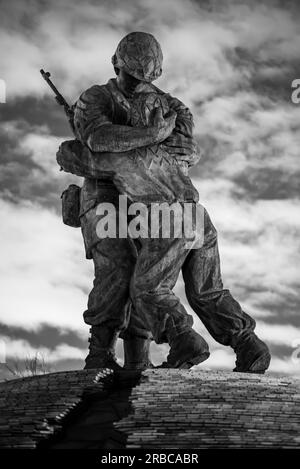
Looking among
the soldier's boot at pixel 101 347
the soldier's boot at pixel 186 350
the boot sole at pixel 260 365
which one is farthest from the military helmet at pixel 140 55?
the boot sole at pixel 260 365

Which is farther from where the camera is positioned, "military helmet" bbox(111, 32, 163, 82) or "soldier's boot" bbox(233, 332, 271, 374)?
"military helmet" bbox(111, 32, 163, 82)

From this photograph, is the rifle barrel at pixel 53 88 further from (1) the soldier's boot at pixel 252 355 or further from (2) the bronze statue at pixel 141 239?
(1) the soldier's boot at pixel 252 355

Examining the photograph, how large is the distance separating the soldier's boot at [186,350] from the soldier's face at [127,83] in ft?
9.76

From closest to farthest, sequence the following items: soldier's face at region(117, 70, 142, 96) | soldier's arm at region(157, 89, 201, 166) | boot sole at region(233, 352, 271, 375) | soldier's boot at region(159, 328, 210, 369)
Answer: soldier's boot at region(159, 328, 210, 369) → boot sole at region(233, 352, 271, 375) → soldier's arm at region(157, 89, 201, 166) → soldier's face at region(117, 70, 142, 96)

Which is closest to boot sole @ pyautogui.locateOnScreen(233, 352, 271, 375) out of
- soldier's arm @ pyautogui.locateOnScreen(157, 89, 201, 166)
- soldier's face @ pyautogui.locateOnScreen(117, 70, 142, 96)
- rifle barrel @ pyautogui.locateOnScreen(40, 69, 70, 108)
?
soldier's arm @ pyautogui.locateOnScreen(157, 89, 201, 166)

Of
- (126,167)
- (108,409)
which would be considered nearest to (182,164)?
(126,167)

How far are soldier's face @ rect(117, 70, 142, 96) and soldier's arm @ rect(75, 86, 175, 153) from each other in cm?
33

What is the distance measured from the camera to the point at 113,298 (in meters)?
12.9

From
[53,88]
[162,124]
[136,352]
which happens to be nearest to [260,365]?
[136,352]

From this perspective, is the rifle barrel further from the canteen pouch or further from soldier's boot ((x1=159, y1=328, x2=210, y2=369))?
soldier's boot ((x1=159, y1=328, x2=210, y2=369))

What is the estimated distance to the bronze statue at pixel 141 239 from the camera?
41.5ft

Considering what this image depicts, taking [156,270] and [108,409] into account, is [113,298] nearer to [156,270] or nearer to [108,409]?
[156,270]

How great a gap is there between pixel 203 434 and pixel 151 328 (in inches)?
105
